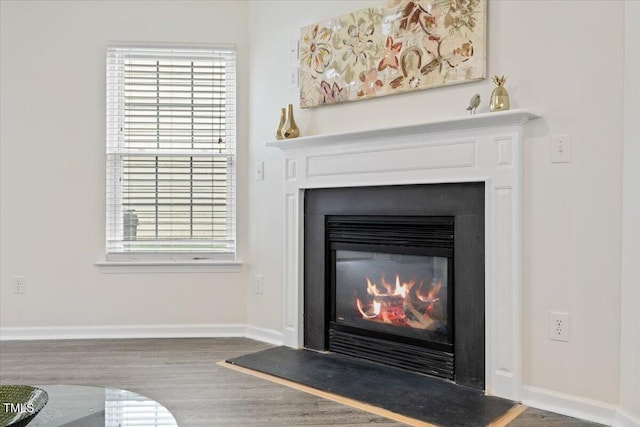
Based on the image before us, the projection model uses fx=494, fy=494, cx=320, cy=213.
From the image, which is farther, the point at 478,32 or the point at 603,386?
the point at 478,32

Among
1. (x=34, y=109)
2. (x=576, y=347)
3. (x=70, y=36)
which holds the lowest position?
(x=576, y=347)

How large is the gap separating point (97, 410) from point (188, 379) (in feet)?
3.60

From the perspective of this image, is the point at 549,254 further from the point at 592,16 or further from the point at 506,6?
the point at 506,6

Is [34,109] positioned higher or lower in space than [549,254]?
higher

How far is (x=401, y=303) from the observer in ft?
9.59

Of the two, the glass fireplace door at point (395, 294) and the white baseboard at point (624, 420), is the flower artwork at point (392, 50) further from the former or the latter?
the white baseboard at point (624, 420)

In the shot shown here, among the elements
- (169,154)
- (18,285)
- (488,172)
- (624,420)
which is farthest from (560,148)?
(18,285)

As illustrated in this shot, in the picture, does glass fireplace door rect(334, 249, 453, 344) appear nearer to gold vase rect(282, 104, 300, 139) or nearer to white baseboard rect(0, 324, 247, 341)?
gold vase rect(282, 104, 300, 139)

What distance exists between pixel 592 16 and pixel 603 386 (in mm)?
1658

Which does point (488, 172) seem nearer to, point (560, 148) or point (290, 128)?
point (560, 148)

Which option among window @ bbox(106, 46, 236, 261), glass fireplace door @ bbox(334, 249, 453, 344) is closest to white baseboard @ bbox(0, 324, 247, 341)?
window @ bbox(106, 46, 236, 261)

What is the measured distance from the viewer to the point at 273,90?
11.8 feet

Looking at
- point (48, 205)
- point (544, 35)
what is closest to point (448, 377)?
point (544, 35)

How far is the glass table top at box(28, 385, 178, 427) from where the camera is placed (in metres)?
1.59
